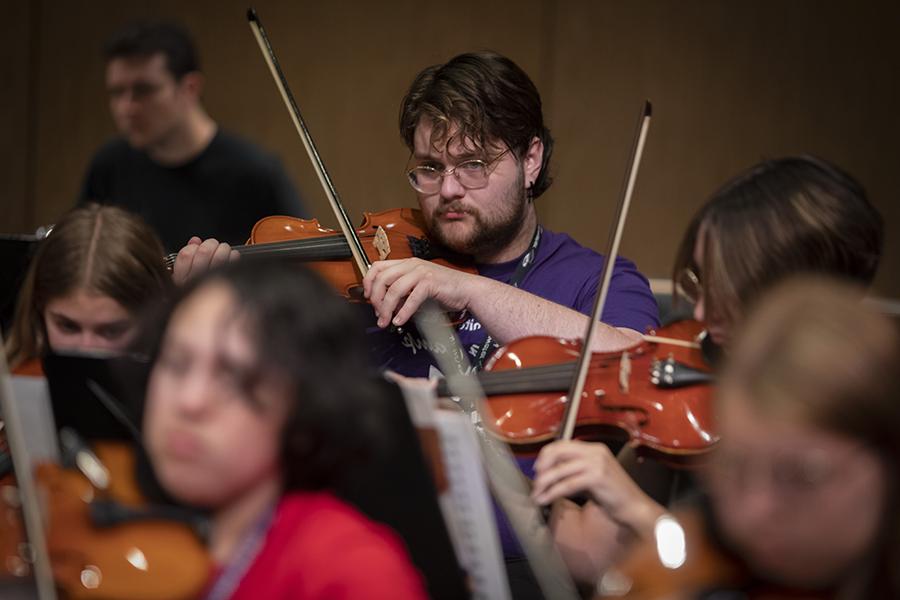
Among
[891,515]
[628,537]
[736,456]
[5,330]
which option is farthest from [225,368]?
[5,330]

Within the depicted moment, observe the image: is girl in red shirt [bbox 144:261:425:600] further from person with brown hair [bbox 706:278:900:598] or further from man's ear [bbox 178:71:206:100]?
man's ear [bbox 178:71:206:100]

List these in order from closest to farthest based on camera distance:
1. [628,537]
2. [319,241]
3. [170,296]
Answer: [170,296]
[628,537]
[319,241]

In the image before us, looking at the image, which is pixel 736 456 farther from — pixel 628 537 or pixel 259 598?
pixel 628 537

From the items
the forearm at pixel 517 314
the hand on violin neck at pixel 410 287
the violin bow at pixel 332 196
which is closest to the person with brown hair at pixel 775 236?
the forearm at pixel 517 314

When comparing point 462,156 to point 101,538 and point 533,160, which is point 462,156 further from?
point 101,538

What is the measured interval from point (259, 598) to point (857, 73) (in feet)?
9.91

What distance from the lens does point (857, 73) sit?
3395mm

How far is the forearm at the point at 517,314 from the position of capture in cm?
167

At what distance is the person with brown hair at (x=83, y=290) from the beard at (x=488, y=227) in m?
0.49

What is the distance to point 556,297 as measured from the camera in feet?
6.11

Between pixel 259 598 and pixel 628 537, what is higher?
pixel 259 598

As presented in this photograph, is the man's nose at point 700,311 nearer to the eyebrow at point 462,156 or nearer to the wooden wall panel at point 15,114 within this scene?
the eyebrow at point 462,156

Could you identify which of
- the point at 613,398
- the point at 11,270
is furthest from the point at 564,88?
the point at 613,398

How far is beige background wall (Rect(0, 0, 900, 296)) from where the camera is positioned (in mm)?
3410
